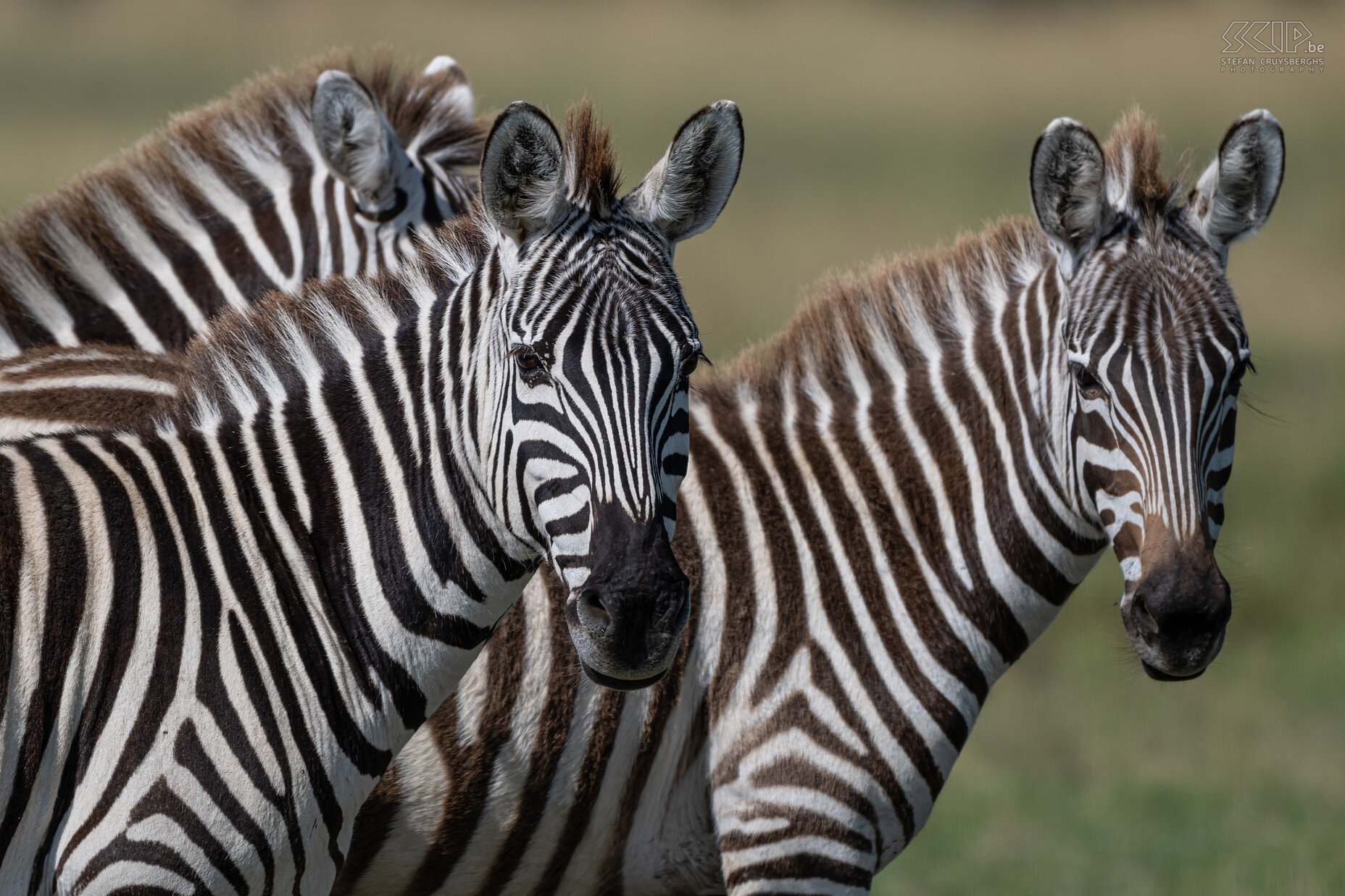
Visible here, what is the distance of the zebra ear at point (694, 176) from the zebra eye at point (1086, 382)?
1.52 metres

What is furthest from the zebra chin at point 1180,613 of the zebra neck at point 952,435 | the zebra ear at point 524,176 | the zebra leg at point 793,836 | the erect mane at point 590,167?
the zebra ear at point 524,176

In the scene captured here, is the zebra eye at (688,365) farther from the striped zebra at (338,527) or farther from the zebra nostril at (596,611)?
the zebra nostril at (596,611)

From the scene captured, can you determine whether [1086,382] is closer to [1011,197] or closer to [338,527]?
[338,527]

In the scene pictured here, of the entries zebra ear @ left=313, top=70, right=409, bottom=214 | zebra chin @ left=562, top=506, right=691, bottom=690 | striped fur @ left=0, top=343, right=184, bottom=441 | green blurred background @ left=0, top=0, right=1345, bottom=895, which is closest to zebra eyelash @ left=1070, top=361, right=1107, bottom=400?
zebra chin @ left=562, top=506, right=691, bottom=690

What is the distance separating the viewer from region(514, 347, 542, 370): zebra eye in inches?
145

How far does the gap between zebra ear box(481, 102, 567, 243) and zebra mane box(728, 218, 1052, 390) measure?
202 cm

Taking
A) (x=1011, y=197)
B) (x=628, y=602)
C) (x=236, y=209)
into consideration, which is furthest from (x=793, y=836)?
(x=1011, y=197)

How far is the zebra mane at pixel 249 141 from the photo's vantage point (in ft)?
22.6

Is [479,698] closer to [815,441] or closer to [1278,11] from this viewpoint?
[815,441]

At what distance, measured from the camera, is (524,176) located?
12.6 ft

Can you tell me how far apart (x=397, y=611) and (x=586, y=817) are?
1.43m

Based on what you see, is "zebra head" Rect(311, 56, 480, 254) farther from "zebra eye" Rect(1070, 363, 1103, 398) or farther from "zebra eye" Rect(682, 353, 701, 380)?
"zebra eye" Rect(1070, 363, 1103, 398)

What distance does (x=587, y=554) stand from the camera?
3.55 m

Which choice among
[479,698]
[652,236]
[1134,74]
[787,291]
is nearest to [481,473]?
[652,236]
